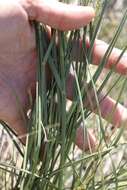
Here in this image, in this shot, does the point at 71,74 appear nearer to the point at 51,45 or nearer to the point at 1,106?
the point at 51,45

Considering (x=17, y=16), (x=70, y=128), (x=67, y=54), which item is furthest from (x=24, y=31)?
(x=70, y=128)

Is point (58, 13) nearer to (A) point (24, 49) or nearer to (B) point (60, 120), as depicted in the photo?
(A) point (24, 49)

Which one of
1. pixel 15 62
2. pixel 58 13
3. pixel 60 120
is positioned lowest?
pixel 60 120

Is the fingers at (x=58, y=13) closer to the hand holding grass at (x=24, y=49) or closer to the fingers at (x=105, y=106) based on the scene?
the hand holding grass at (x=24, y=49)

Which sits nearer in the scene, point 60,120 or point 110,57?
point 60,120

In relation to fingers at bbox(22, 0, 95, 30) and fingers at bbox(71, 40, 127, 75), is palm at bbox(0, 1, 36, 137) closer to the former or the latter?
fingers at bbox(22, 0, 95, 30)

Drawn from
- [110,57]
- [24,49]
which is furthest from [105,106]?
[24,49]

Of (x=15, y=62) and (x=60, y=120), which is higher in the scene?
(x=15, y=62)
